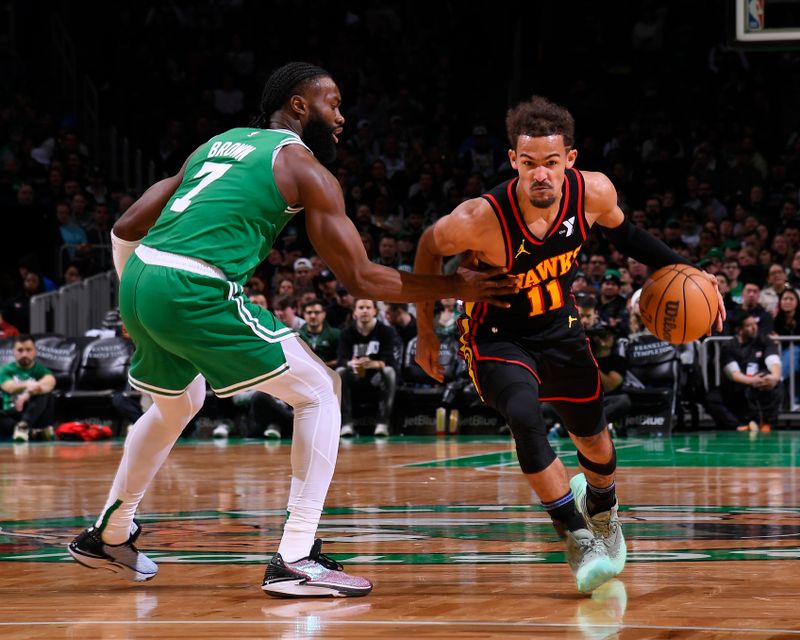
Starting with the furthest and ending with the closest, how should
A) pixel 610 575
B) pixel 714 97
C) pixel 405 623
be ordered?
pixel 714 97 → pixel 610 575 → pixel 405 623

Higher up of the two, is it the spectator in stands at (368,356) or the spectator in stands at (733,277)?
the spectator in stands at (733,277)

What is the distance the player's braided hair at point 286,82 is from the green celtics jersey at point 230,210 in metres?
0.16

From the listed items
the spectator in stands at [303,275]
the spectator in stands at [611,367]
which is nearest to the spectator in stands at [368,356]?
the spectator in stands at [303,275]

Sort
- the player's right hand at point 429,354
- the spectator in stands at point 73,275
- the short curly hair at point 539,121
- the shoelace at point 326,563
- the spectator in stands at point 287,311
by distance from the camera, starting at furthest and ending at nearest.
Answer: the spectator in stands at point 73,275 → the spectator in stands at point 287,311 → the player's right hand at point 429,354 → the short curly hair at point 539,121 → the shoelace at point 326,563

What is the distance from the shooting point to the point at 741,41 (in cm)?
1038

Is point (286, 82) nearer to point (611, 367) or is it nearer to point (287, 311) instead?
point (611, 367)

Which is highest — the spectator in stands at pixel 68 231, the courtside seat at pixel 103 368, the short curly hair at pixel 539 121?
the spectator in stands at pixel 68 231

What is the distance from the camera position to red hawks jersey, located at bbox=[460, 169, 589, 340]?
208 inches

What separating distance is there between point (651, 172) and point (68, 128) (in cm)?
807

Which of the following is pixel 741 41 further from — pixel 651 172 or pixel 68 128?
pixel 68 128

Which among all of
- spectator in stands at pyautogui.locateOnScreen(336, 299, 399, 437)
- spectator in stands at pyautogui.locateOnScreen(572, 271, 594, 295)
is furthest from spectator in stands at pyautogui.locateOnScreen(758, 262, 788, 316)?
spectator in stands at pyautogui.locateOnScreen(336, 299, 399, 437)

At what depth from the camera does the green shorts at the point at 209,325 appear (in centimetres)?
470

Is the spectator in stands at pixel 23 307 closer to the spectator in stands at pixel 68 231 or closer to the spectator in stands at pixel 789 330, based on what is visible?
the spectator in stands at pixel 68 231

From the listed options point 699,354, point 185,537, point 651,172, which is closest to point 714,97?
point 651,172
